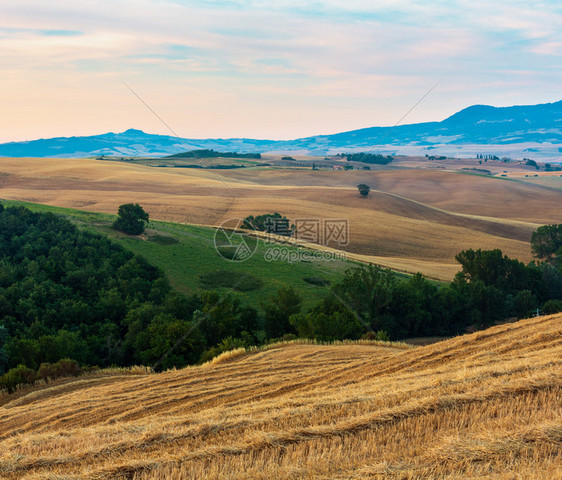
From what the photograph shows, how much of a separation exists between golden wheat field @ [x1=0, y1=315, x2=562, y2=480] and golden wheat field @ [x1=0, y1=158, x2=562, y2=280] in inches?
1816

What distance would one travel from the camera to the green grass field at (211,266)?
155ft

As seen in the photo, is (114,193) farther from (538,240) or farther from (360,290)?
(538,240)

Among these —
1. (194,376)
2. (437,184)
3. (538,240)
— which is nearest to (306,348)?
(194,376)

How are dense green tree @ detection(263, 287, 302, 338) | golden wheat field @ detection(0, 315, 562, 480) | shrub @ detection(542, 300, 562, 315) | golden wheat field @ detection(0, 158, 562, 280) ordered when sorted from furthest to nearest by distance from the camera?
golden wheat field @ detection(0, 158, 562, 280) → shrub @ detection(542, 300, 562, 315) → dense green tree @ detection(263, 287, 302, 338) → golden wheat field @ detection(0, 315, 562, 480)

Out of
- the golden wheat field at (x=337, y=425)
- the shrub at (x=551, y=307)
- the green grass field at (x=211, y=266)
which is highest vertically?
the golden wheat field at (x=337, y=425)

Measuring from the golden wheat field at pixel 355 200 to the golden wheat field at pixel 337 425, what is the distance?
4613cm

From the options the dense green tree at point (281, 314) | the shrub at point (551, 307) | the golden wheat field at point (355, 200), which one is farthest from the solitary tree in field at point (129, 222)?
the shrub at point (551, 307)

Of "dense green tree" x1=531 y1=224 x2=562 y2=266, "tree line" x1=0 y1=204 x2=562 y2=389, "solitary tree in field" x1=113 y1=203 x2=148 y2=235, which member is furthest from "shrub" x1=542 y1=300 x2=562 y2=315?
"solitary tree in field" x1=113 y1=203 x2=148 y2=235

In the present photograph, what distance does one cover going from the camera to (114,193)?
105 metres

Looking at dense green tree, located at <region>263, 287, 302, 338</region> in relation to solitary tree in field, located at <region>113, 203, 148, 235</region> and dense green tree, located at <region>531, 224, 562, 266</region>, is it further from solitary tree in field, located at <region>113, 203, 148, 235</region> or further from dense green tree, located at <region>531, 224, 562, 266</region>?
dense green tree, located at <region>531, 224, 562, 266</region>

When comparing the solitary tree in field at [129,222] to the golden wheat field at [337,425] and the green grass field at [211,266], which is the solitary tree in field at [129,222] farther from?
the golden wheat field at [337,425]

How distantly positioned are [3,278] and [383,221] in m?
68.4

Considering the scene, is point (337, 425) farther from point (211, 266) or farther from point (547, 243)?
point (547, 243)

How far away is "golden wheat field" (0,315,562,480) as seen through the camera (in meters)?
7.37
